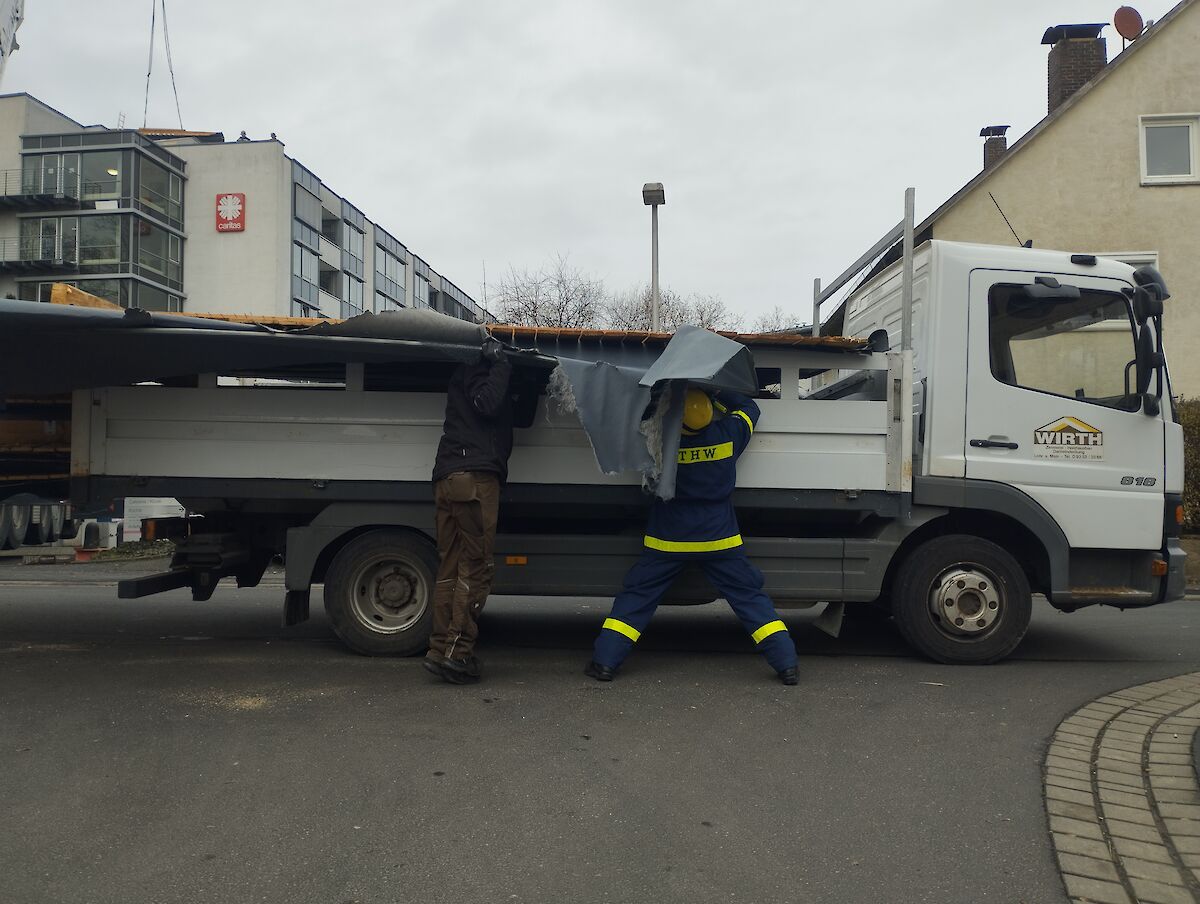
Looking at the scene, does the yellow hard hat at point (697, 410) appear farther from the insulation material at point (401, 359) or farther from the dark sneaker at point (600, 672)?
the dark sneaker at point (600, 672)

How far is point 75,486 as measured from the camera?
19.8 feet

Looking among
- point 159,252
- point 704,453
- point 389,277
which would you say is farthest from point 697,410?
point 389,277

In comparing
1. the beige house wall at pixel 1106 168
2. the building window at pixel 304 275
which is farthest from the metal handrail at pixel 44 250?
the beige house wall at pixel 1106 168

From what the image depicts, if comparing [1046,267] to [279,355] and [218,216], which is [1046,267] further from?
[218,216]

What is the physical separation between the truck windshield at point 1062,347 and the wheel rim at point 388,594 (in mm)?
3790

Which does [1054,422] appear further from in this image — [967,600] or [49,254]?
[49,254]

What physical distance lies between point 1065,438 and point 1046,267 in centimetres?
107

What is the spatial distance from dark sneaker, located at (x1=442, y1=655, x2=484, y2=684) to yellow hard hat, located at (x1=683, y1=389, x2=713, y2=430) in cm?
185

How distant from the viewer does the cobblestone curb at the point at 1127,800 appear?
10.8ft

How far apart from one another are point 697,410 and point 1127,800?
2.84 m

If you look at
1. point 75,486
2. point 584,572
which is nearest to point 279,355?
point 75,486

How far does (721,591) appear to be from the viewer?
5898mm

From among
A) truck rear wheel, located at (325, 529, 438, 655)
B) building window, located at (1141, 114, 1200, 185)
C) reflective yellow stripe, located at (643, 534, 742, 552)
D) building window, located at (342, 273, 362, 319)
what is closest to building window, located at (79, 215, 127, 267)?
building window, located at (342, 273, 362, 319)

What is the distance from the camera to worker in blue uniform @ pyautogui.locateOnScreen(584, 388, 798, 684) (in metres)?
5.72
